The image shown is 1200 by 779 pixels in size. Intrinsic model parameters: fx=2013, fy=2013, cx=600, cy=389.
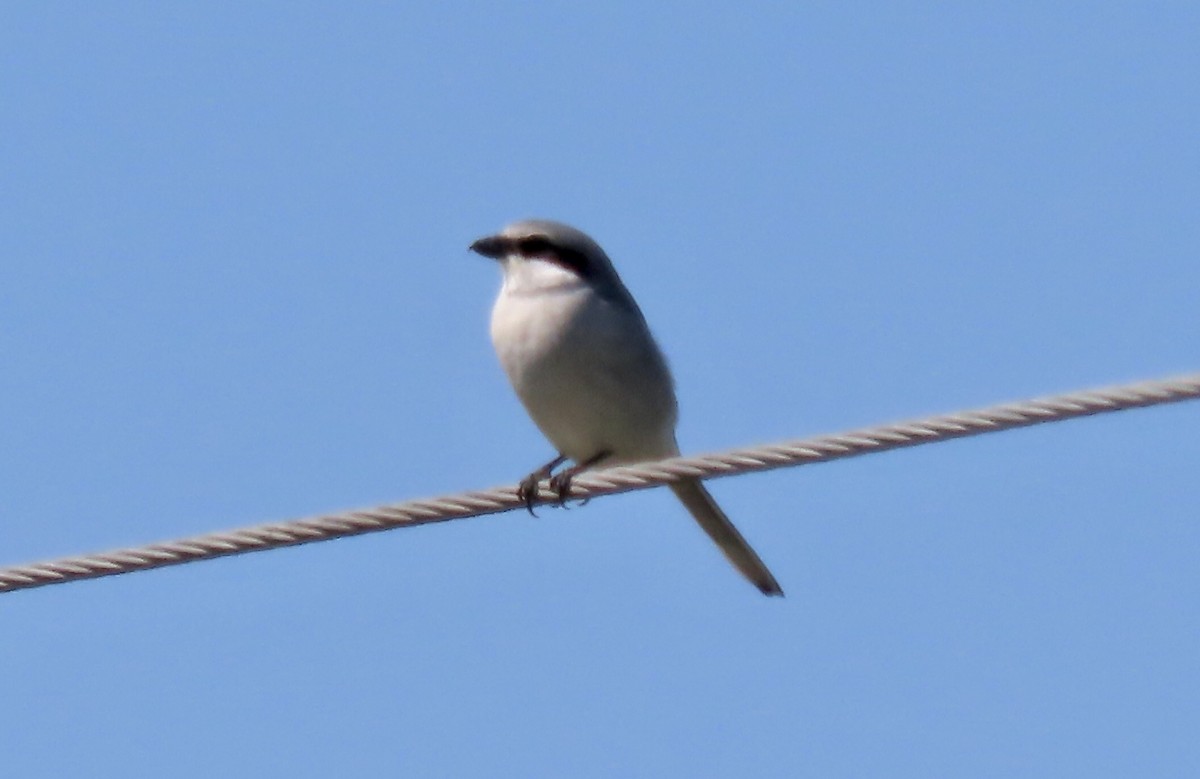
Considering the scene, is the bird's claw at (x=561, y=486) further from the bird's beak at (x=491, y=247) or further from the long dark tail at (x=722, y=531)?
the bird's beak at (x=491, y=247)

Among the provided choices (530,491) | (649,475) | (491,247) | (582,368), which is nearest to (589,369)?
(582,368)

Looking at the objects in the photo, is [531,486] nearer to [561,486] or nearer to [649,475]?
[561,486]

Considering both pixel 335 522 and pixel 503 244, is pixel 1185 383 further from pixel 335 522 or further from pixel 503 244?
pixel 503 244

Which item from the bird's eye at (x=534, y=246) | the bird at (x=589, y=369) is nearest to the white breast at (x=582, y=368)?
the bird at (x=589, y=369)

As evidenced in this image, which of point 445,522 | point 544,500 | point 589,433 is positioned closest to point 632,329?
point 589,433

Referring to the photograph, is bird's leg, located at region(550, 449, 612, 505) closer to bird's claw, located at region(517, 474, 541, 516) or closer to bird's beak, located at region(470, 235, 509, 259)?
bird's claw, located at region(517, 474, 541, 516)

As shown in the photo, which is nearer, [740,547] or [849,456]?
[849,456]
